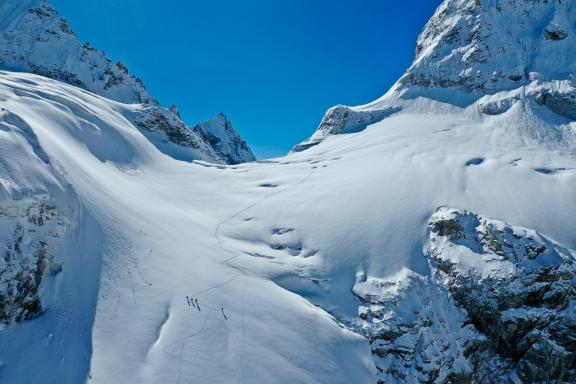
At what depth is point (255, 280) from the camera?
14.1 meters

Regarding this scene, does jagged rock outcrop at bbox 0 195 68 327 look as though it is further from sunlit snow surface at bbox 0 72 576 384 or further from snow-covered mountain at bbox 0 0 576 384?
sunlit snow surface at bbox 0 72 576 384

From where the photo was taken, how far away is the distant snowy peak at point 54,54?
51.6m

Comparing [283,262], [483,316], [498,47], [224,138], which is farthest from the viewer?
[224,138]

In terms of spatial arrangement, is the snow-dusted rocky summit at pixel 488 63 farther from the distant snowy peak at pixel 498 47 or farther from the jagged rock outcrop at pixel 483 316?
the jagged rock outcrop at pixel 483 316

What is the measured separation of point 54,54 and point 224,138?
32728 mm

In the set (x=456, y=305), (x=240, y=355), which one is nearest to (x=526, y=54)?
(x=456, y=305)

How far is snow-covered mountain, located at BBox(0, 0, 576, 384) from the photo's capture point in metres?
10.1

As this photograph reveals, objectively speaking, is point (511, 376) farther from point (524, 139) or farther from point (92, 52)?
point (92, 52)

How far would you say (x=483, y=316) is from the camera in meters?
14.9

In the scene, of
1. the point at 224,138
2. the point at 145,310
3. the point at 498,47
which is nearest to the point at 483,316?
the point at 145,310

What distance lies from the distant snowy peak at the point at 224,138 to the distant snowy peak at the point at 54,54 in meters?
17.7

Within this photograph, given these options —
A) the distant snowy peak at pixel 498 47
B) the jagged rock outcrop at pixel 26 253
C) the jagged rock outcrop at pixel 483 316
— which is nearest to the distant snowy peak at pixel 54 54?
the distant snowy peak at pixel 498 47

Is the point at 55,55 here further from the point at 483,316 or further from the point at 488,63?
the point at 483,316

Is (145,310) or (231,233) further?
(231,233)
